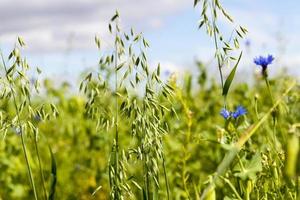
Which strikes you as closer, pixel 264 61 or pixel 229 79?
pixel 229 79

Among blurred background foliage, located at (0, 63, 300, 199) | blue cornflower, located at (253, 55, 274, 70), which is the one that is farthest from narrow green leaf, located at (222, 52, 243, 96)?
blurred background foliage, located at (0, 63, 300, 199)

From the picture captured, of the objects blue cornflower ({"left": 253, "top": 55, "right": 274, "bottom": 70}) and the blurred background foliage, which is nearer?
blue cornflower ({"left": 253, "top": 55, "right": 274, "bottom": 70})

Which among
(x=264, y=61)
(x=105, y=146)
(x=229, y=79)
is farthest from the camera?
(x=105, y=146)

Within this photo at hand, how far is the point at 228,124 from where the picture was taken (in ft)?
7.13

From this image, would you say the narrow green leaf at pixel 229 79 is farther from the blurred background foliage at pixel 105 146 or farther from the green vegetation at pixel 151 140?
the blurred background foliage at pixel 105 146

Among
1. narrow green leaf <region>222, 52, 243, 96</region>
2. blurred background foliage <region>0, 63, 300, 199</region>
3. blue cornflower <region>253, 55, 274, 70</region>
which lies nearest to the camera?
narrow green leaf <region>222, 52, 243, 96</region>

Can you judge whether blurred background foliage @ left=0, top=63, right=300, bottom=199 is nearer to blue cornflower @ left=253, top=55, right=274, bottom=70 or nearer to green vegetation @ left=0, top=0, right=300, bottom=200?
green vegetation @ left=0, top=0, right=300, bottom=200

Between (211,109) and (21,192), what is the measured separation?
4.62 feet

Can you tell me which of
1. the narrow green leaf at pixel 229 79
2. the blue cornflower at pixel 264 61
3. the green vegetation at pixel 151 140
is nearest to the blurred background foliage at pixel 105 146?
the green vegetation at pixel 151 140

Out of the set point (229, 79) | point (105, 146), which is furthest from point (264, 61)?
point (105, 146)

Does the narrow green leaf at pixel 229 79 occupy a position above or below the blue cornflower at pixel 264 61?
below

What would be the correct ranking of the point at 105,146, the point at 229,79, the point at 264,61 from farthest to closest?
the point at 105,146, the point at 264,61, the point at 229,79

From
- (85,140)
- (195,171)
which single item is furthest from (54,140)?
(195,171)

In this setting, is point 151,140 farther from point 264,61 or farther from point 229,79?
point 264,61
